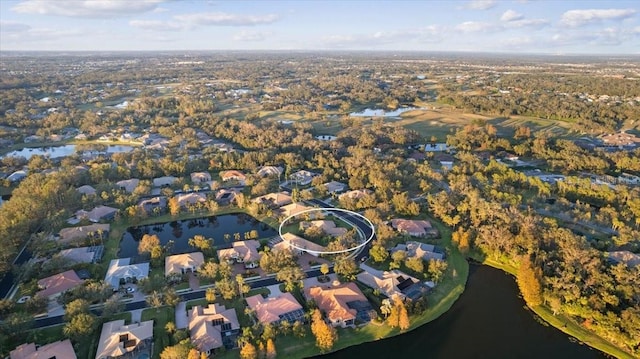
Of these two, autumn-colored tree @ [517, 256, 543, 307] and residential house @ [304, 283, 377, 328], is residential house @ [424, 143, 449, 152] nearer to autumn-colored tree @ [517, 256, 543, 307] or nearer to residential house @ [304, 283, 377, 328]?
autumn-colored tree @ [517, 256, 543, 307]

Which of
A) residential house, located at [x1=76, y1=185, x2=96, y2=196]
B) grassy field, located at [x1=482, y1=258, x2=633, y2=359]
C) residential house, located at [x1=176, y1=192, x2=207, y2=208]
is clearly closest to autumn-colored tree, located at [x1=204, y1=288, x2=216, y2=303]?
residential house, located at [x1=176, y1=192, x2=207, y2=208]

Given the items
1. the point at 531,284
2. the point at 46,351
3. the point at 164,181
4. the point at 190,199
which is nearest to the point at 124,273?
the point at 46,351

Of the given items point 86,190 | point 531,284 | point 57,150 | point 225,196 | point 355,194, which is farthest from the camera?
point 57,150

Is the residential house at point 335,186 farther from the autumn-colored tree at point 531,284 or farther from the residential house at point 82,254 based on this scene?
the residential house at point 82,254

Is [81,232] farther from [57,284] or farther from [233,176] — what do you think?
[233,176]

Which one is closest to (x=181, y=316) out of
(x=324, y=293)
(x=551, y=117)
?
(x=324, y=293)

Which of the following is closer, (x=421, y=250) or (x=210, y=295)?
(x=210, y=295)

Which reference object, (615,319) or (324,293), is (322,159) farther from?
(615,319)
